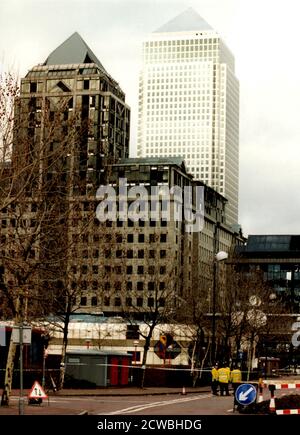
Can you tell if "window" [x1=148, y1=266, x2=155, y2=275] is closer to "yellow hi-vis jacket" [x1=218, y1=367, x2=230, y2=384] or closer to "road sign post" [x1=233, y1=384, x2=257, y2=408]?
"yellow hi-vis jacket" [x1=218, y1=367, x2=230, y2=384]

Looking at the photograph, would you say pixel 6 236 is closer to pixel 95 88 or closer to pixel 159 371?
pixel 159 371

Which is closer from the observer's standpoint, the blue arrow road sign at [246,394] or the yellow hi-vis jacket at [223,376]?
the blue arrow road sign at [246,394]

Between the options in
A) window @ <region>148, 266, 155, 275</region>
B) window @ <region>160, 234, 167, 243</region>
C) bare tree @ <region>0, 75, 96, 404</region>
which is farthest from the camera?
window @ <region>160, 234, 167, 243</region>

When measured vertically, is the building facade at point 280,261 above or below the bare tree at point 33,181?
above

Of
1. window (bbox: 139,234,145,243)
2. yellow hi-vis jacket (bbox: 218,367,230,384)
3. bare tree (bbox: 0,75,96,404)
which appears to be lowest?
yellow hi-vis jacket (bbox: 218,367,230,384)

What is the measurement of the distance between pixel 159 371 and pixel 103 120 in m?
94.0

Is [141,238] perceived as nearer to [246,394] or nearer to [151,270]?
[151,270]

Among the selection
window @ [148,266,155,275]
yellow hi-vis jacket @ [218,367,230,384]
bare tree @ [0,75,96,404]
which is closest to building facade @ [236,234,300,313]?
window @ [148,266,155,275]

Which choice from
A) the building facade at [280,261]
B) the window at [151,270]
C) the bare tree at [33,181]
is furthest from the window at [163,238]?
the bare tree at [33,181]

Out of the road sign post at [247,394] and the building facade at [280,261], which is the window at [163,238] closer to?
the building facade at [280,261]

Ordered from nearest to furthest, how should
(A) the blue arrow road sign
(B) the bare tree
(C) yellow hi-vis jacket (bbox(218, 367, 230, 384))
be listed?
(A) the blue arrow road sign < (B) the bare tree < (C) yellow hi-vis jacket (bbox(218, 367, 230, 384))

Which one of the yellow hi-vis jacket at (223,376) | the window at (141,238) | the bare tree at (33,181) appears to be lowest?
the yellow hi-vis jacket at (223,376)
